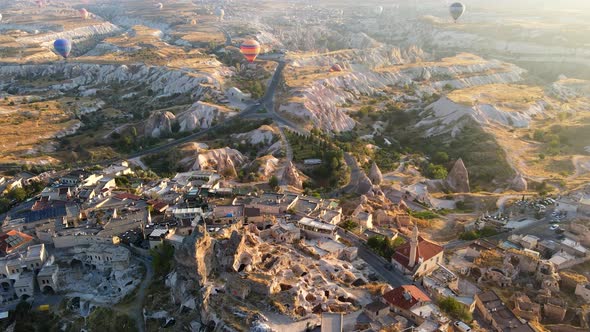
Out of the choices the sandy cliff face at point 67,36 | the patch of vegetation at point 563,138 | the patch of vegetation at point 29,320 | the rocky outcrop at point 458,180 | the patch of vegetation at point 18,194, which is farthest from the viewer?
the sandy cliff face at point 67,36

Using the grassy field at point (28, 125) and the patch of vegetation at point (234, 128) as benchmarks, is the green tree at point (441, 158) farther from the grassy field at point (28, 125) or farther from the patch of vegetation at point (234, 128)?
the grassy field at point (28, 125)

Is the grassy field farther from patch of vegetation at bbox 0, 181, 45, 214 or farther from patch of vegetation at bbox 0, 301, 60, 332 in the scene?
patch of vegetation at bbox 0, 301, 60, 332

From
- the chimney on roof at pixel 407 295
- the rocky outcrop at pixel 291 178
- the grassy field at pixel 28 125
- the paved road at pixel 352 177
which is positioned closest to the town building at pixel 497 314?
the chimney on roof at pixel 407 295

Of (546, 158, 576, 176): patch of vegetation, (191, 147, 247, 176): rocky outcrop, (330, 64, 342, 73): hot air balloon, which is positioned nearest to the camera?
(191, 147, 247, 176): rocky outcrop

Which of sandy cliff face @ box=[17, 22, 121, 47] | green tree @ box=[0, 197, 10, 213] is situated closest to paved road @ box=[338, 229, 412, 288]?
green tree @ box=[0, 197, 10, 213]

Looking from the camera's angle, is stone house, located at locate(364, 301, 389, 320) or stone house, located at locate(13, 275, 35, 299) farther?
stone house, located at locate(13, 275, 35, 299)

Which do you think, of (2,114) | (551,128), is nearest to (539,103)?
(551,128)

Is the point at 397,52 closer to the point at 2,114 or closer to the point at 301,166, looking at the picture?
the point at 301,166
